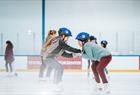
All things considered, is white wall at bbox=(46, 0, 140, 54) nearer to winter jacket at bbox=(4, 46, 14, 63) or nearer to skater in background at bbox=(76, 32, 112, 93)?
winter jacket at bbox=(4, 46, 14, 63)

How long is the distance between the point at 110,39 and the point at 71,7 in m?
2.06

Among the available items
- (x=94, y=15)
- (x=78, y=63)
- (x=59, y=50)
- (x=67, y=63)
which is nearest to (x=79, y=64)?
(x=78, y=63)

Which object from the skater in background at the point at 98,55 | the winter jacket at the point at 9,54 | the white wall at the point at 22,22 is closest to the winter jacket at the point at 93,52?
the skater in background at the point at 98,55

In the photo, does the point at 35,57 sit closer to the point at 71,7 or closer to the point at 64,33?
the point at 71,7

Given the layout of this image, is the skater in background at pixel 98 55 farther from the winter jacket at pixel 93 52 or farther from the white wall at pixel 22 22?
the white wall at pixel 22 22

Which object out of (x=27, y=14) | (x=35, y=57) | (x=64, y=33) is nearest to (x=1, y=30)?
(x=27, y=14)

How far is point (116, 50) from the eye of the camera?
17094mm

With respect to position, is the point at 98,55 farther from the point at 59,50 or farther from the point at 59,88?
the point at 59,88

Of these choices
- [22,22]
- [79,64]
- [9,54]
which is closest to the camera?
[9,54]

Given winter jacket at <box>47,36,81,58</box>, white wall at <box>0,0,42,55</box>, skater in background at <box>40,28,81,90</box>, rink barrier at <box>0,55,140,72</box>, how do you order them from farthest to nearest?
white wall at <box>0,0,42,55</box>, rink barrier at <box>0,55,140,72</box>, skater in background at <box>40,28,81,90</box>, winter jacket at <box>47,36,81,58</box>

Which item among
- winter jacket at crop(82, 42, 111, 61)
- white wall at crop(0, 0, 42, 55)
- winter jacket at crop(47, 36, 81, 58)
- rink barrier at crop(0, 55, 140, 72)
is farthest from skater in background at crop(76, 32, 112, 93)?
white wall at crop(0, 0, 42, 55)

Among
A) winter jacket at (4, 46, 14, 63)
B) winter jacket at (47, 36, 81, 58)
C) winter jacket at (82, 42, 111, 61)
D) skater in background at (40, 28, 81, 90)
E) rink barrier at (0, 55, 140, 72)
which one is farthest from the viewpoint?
rink barrier at (0, 55, 140, 72)

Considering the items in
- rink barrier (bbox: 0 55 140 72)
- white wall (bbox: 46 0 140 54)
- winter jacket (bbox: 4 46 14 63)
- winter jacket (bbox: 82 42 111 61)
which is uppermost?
white wall (bbox: 46 0 140 54)

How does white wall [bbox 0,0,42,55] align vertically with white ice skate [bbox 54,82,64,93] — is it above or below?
above
